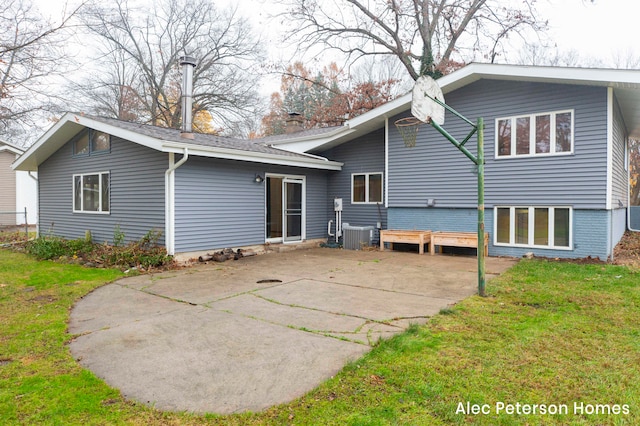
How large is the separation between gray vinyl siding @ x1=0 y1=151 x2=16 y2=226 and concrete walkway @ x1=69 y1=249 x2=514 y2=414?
1565cm

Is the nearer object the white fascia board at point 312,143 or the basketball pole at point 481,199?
the basketball pole at point 481,199

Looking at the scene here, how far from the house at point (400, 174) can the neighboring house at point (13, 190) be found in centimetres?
828

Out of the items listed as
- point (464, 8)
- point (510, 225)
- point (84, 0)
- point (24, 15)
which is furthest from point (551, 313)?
point (464, 8)

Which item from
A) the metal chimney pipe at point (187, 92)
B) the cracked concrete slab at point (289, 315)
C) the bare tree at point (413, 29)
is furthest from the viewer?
the bare tree at point (413, 29)

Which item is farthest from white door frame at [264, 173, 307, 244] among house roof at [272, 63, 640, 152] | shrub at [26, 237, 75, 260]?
shrub at [26, 237, 75, 260]

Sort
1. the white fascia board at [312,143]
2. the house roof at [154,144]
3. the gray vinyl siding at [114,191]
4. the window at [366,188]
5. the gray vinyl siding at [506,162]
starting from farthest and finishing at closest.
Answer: the window at [366,188]
the white fascia board at [312,143]
the gray vinyl siding at [114,191]
the gray vinyl siding at [506,162]
the house roof at [154,144]

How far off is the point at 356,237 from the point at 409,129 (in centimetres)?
334

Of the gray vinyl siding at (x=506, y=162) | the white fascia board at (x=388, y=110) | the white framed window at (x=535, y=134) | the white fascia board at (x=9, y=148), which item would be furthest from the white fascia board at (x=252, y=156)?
the white fascia board at (x=9, y=148)

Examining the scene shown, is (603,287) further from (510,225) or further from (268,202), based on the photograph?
(268,202)

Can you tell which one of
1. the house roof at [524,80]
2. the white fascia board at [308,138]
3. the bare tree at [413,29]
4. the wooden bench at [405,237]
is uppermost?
the bare tree at [413,29]

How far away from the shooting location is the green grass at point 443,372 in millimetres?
2354

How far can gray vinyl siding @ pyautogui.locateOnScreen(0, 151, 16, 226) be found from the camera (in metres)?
18.0

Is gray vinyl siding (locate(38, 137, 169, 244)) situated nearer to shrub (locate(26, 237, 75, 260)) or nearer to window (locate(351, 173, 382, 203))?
shrub (locate(26, 237, 75, 260))

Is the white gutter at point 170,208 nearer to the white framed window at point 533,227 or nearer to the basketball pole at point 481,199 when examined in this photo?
the basketball pole at point 481,199
